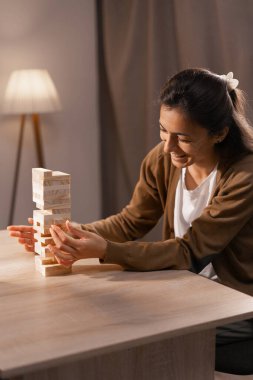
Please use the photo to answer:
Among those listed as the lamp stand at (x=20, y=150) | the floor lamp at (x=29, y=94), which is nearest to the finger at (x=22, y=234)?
the floor lamp at (x=29, y=94)

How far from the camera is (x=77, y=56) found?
4.04 m

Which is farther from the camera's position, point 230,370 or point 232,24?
point 232,24

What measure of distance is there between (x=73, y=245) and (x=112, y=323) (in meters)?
0.38

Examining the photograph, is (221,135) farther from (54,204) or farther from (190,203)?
(54,204)

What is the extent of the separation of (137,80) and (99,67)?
335 millimetres

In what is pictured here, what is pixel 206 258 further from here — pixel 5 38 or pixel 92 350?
pixel 5 38

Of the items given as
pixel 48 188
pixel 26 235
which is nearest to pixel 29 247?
pixel 26 235

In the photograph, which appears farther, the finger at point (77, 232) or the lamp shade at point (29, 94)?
the lamp shade at point (29, 94)

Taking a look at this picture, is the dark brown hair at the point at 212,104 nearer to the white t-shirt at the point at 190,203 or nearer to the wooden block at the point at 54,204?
the white t-shirt at the point at 190,203

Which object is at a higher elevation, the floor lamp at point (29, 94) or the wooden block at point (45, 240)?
the floor lamp at point (29, 94)

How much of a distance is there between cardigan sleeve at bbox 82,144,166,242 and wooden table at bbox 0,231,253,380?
44cm

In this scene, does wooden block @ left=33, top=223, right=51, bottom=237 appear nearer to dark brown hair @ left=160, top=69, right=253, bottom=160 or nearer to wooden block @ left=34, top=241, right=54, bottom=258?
wooden block @ left=34, top=241, right=54, bottom=258

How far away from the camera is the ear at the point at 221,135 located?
2023 mm

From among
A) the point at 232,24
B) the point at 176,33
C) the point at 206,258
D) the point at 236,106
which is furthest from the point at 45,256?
the point at 176,33
